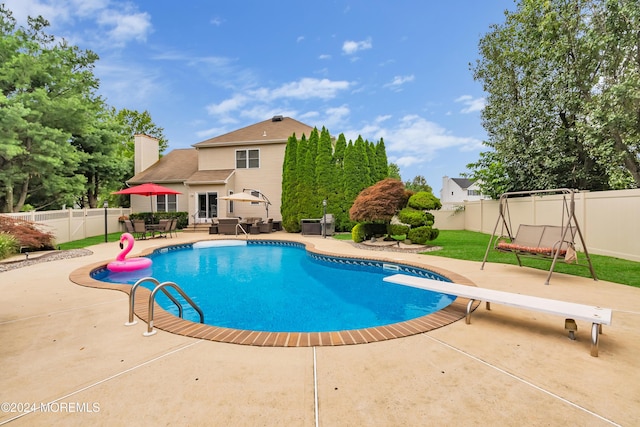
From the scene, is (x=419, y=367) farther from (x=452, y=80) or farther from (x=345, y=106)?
(x=345, y=106)

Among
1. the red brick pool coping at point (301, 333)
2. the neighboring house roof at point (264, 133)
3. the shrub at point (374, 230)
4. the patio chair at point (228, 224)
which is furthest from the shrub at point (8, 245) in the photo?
the neighboring house roof at point (264, 133)

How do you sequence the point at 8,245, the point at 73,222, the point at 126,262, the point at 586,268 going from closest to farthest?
the point at 586,268, the point at 126,262, the point at 8,245, the point at 73,222

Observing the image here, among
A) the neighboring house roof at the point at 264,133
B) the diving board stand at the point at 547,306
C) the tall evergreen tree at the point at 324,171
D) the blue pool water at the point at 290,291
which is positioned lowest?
the blue pool water at the point at 290,291

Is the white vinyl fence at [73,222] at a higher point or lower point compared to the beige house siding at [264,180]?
lower

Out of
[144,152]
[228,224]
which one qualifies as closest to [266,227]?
[228,224]

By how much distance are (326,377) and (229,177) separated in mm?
18544

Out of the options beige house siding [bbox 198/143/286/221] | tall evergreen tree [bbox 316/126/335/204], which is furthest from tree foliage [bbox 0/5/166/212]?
tall evergreen tree [bbox 316/126/335/204]

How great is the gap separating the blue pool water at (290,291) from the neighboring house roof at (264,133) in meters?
11.4

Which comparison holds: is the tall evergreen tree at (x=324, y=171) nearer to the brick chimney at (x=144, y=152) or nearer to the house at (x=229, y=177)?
the house at (x=229, y=177)

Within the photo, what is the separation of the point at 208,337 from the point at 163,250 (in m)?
9.92

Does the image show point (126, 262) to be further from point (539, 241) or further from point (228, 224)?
point (539, 241)

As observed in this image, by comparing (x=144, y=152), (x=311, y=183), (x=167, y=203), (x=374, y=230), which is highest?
(x=144, y=152)

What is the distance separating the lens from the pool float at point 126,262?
7.99 m

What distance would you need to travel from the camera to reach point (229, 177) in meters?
19.7
